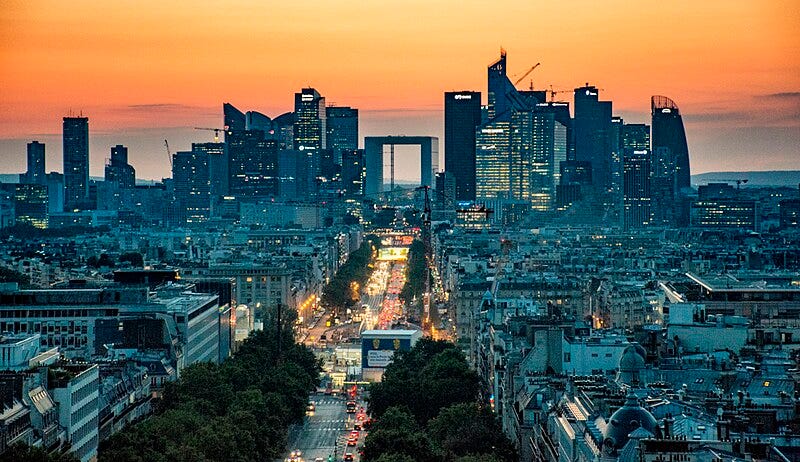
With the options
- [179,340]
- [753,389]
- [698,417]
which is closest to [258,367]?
[179,340]

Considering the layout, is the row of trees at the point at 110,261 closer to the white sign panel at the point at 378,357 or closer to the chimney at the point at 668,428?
the white sign panel at the point at 378,357

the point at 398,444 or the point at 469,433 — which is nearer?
the point at 398,444

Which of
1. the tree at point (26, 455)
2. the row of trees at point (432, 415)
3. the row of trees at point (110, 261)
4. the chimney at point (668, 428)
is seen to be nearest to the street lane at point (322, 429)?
the row of trees at point (432, 415)

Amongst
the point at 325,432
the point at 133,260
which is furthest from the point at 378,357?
the point at 133,260

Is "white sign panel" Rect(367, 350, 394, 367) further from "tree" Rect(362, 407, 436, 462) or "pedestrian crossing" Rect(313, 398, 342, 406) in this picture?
"tree" Rect(362, 407, 436, 462)

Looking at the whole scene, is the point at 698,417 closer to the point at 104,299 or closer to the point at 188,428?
the point at 188,428

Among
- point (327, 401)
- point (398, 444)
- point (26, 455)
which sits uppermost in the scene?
point (26, 455)

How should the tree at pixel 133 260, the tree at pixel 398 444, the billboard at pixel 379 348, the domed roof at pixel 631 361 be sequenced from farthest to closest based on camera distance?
1. the tree at pixel 133 260
2. the billboard at pixel 379 348
3. the tree at pixel 398 444
4. the domed roof at pixel 631 361

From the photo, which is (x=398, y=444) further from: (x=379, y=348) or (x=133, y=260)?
(x=133, y=260)
